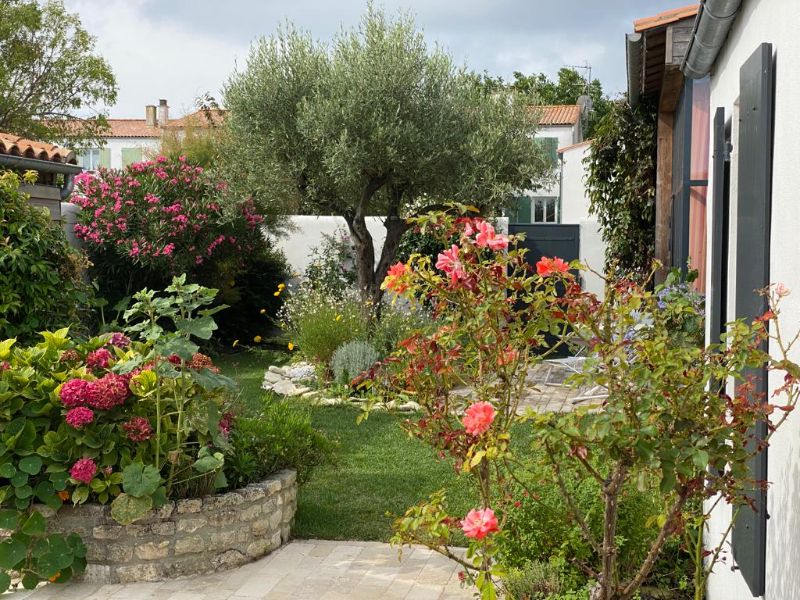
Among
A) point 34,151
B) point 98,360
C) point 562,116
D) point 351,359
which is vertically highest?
point 562,116

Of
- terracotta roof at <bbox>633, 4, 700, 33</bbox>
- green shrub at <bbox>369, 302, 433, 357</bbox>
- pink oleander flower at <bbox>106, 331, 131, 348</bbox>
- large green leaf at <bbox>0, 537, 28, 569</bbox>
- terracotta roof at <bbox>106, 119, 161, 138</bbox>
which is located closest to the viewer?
large green leaf at <bbox>0, 537, 28, 569</bbox>

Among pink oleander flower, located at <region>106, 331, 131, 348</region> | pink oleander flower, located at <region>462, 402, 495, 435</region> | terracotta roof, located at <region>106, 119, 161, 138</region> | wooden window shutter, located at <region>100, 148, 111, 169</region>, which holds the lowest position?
pink oleander flower, located at <region>106, 331, 131, 348</region>

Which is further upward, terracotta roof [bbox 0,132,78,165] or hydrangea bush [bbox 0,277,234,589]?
terracotta roof [bbox 0,132,78,165]

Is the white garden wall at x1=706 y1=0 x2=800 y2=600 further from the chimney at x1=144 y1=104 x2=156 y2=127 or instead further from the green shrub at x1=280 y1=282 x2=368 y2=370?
the chimney at x1=144 y1=104 x2=156 y2=127

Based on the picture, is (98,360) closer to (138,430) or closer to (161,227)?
(138,430)

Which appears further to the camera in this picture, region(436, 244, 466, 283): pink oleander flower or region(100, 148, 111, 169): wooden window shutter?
region(100, 148, 111, 169): wooden window shutter

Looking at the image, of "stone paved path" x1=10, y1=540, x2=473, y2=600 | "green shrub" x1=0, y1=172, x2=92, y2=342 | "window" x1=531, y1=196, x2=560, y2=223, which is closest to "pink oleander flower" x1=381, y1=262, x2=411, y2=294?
"stone paved path" x1=10, y1=540, x2=473, y2=600

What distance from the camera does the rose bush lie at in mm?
2451

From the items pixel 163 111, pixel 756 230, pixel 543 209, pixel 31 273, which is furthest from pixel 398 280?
pixel 163 111

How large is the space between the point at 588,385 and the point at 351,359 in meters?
7.82

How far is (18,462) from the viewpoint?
4.68 meters

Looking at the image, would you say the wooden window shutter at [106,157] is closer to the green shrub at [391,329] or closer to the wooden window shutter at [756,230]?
the green shrub at [391,329]

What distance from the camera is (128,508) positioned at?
179 inches

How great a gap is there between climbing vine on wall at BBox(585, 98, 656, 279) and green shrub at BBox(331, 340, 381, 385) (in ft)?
10.1
